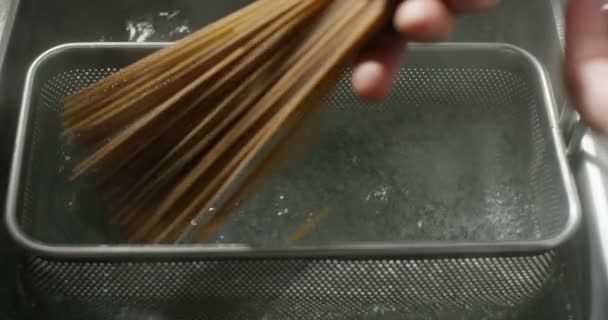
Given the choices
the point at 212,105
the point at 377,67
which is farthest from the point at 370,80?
the point at 212,105

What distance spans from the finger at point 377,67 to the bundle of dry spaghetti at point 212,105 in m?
0.02

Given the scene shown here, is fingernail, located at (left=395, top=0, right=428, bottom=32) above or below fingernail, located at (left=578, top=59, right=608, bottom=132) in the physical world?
above

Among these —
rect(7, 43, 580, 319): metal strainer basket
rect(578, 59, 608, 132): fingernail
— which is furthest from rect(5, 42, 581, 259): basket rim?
rect(578, 59, 608, 132): fingernail

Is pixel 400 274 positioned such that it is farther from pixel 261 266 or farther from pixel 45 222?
pixel 45 222

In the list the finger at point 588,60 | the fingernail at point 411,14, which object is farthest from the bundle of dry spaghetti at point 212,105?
the finger at point 588,60

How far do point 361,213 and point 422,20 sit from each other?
0.28 m

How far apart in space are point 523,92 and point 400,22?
1.00 ft

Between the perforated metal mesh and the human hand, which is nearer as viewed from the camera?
the human hand

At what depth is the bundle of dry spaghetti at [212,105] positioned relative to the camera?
1.77 feet

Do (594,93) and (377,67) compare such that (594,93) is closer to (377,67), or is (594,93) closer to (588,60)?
(588,60)

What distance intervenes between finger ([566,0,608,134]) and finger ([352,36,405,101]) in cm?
15

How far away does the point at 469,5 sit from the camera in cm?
55

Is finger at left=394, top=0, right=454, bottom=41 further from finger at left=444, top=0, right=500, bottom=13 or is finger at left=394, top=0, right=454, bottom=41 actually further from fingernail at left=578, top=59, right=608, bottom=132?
fingernail at left=578, top=59, right=608, bottom=132

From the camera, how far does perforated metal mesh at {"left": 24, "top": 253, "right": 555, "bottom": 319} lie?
0.62 meters
